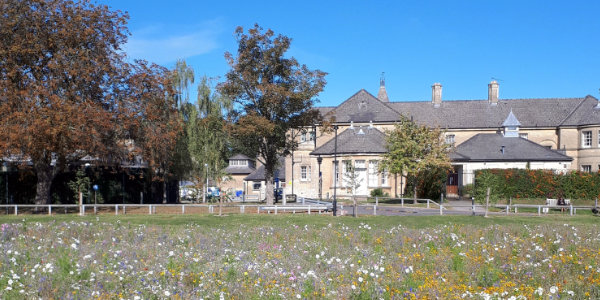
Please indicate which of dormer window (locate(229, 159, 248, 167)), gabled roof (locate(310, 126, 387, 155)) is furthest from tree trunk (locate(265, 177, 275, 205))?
dormer window (locate(229, 159, 248, 167))

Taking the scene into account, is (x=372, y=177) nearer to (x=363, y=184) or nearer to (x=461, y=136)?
(x=363, y=184)

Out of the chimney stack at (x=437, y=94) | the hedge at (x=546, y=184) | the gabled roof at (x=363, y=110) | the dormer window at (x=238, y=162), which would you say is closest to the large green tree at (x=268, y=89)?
the hedge at (x=546, y=184)

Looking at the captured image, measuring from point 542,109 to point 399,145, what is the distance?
32880mm

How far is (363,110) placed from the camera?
6222 centimetres

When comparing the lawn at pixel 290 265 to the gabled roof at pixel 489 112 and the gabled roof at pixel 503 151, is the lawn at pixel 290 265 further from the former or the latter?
the gabled roof at pixel 489 112

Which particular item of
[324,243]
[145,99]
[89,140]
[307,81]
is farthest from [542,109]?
[324,243]

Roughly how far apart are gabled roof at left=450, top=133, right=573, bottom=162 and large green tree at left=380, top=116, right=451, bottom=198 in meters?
6.17

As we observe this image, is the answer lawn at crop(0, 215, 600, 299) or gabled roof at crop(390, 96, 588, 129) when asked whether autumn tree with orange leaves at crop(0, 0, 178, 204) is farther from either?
gabled roof at crop(390, 96, 588, 129)

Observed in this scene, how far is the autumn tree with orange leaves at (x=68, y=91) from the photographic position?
27.9 meters

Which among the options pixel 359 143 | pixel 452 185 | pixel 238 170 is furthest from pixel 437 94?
pixel 238 170

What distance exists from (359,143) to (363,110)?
1149cm

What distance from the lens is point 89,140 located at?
28.6 m

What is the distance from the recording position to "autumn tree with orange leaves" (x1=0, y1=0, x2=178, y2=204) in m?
27.9

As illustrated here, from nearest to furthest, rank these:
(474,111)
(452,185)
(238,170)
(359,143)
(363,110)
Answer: (359,143) < (452,185) < (363,110) < (474,111) < (238,170)
